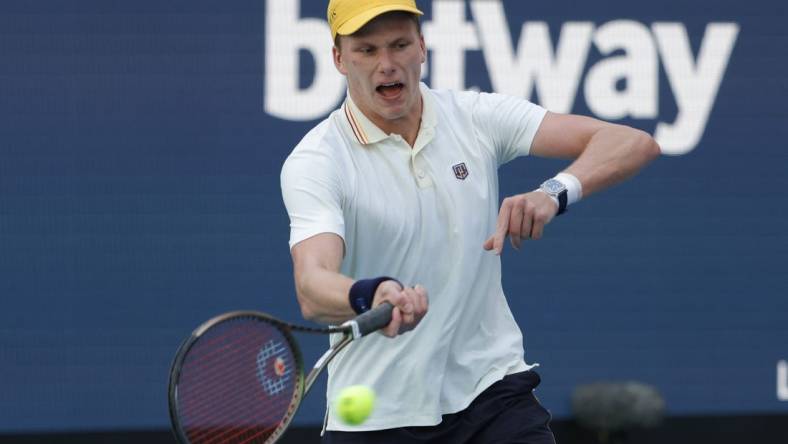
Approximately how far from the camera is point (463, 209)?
4.22m

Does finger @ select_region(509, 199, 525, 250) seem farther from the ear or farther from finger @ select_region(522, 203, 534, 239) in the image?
the ear

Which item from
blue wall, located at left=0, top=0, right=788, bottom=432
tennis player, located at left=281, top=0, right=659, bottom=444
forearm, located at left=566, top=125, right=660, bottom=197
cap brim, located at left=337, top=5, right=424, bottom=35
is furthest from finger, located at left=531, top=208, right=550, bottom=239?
blue wall, located at left=0, top=0, right=788, bottom=432

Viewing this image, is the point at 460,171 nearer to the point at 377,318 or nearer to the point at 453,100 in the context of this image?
the point at 453,100

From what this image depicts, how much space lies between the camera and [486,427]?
4.27 metres

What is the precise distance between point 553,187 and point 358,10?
706mm

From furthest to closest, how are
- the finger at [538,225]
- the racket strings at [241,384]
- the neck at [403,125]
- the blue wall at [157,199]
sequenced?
the blue wall at [157,199], the neck at [403,125], the finger at [538,225], the racket strings at [241,384]

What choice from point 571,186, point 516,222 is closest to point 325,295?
point 516,222

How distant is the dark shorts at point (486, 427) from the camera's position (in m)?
4.21

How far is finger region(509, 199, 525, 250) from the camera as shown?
3.83m

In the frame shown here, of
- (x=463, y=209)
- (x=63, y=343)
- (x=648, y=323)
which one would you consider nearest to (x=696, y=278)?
(x=648, y=323)

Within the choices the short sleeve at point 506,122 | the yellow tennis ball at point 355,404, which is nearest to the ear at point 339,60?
the short sleeve at point 506,122

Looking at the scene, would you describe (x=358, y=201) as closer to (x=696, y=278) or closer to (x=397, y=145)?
(x=397, y=145)

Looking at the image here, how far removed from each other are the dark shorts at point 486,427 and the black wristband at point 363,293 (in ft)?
2.05

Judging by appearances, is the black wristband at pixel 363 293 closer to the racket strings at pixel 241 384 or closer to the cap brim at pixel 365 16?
the racket strings at pixel 241 384
